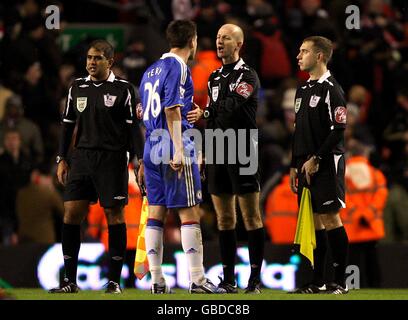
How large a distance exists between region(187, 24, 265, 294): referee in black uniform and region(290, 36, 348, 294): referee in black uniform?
16.2 inches

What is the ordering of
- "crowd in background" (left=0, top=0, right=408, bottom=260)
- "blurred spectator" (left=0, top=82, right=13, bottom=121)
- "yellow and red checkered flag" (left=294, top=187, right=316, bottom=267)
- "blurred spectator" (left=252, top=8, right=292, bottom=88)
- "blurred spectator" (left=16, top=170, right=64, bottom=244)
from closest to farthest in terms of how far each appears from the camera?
"yellow and red checkered flag" (left=294, top=187, right=316, bottom=267) < "blurred spectator" (left=16, top=170, right=64, bottom=244) < "crowd in background" (left=0, top=0, right=408, bottom=260) < "blurred spectator" (left=0, top=82, right=13, bottom=121) < "blurred spectator" (left=252, top=8, right=292, bottom=88)

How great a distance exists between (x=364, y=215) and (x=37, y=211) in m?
3.67

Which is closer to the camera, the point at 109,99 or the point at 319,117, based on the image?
the point at 319,117

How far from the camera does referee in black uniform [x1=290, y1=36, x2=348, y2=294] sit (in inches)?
467

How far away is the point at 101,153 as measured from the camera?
12102mm

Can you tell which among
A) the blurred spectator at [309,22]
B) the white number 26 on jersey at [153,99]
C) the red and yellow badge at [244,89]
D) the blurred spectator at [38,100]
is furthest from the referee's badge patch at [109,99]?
the blurred spectator at [309,22]

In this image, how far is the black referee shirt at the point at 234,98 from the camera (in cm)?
1202

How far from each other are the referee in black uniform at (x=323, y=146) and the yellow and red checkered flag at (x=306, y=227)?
0.21ft

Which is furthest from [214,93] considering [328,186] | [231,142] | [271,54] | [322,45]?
[271,54]

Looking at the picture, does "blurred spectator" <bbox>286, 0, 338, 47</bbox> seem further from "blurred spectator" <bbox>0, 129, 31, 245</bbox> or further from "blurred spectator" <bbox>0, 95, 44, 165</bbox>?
"blurred spectator" <bbox>0, 129, 31, 245</bbox>

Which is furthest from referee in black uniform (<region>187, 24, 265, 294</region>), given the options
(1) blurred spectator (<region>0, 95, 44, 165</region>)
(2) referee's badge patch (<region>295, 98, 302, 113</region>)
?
(1) blurred spectator (<region>0, 95, 44, 165</region>)

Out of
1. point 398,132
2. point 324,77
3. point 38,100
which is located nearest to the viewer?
point 324,77

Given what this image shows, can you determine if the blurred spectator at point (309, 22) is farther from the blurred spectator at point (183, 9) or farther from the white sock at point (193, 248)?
the white sock at point (193, 248)

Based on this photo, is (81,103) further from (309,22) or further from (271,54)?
(309,22)
